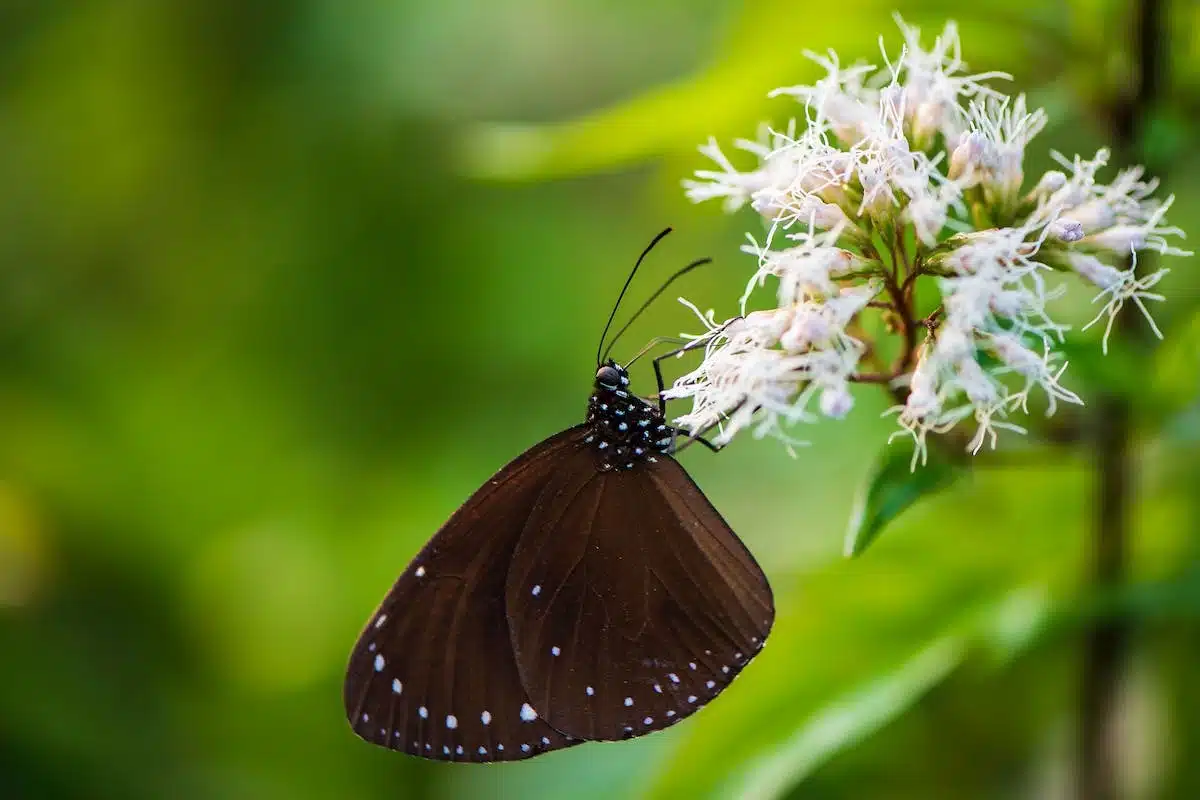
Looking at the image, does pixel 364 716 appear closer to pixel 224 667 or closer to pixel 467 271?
pixel 224 667

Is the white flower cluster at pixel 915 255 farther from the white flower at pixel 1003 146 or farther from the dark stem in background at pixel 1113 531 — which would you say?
the dark stem in background at pixel 1113 531

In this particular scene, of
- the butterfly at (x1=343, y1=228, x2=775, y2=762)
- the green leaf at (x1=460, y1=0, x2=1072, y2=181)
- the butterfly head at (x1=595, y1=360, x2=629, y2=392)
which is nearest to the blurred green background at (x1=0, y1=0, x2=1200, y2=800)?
the green leaf at (x1=460, y1=0, x2=1072, y2=181)

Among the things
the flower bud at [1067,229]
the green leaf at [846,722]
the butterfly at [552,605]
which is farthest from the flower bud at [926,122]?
the green leaf at [846,722]

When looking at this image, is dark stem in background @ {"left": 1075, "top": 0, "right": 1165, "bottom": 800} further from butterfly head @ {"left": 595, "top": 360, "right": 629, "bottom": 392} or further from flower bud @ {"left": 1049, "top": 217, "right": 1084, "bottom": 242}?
butterfly head @ {"left": 595, "top": 360, "right": 629, "bottom": 392}

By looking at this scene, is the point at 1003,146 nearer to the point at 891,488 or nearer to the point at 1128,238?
the point at 1128,238

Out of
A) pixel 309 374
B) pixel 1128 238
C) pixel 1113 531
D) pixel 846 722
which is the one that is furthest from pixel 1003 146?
pixel 309 374

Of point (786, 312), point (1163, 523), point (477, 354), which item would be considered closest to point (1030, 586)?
point (1163, 523)
